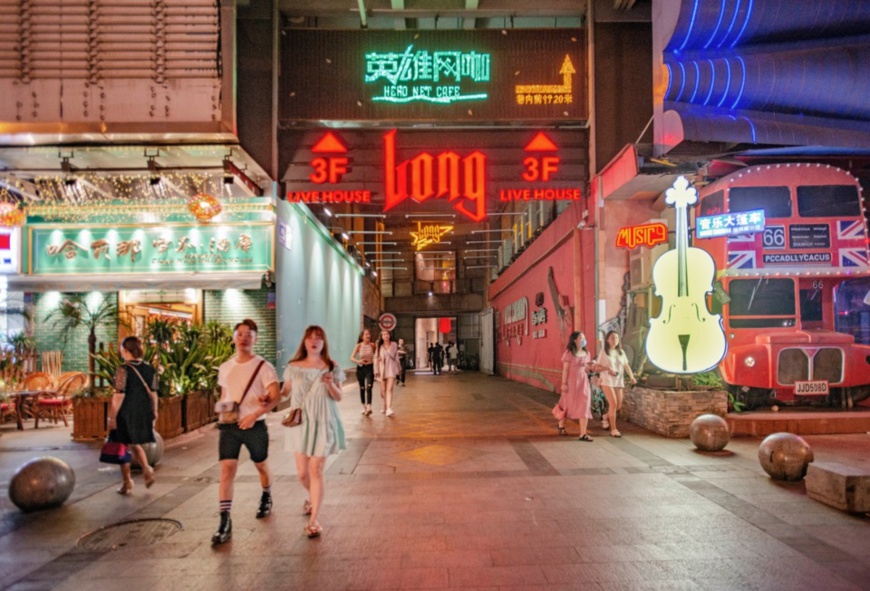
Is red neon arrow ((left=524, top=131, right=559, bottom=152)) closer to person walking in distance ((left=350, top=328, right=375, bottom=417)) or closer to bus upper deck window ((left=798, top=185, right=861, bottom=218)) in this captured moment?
bus upper deck window ((left=798, top=185, right=861, bottom=218))

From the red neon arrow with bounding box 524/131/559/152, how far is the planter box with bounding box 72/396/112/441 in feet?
30.8

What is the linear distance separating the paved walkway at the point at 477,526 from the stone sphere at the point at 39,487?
0.14m

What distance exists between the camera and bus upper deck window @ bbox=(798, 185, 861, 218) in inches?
420

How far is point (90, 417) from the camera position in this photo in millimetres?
10133

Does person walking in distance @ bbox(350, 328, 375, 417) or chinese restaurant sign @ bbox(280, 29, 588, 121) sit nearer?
person walking in distance @ bbox(350, 328, 375, 417)

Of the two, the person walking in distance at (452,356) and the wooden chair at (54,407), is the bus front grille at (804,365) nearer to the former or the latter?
the wooden chair at (54,407)

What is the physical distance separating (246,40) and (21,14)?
4.45 meters

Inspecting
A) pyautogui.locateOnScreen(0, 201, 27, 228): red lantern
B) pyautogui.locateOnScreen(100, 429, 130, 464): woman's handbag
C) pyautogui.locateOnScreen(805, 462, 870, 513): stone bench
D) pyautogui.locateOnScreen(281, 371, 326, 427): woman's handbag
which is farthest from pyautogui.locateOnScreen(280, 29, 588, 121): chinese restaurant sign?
pyautogui.locateOnScreen(805, 462, 870, 513): stone bench

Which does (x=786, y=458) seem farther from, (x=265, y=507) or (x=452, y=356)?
(x=452, y=356)

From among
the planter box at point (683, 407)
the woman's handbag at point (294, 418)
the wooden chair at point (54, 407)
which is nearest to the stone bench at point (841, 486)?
the planter box at point (683, 407)

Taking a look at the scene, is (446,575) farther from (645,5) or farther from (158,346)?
(645,5)

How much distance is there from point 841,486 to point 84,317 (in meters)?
14.8

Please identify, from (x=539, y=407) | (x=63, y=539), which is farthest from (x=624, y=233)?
(x=63, y=539)

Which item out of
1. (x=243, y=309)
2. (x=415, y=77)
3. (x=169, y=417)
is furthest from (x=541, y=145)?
(x=169, y=417)
